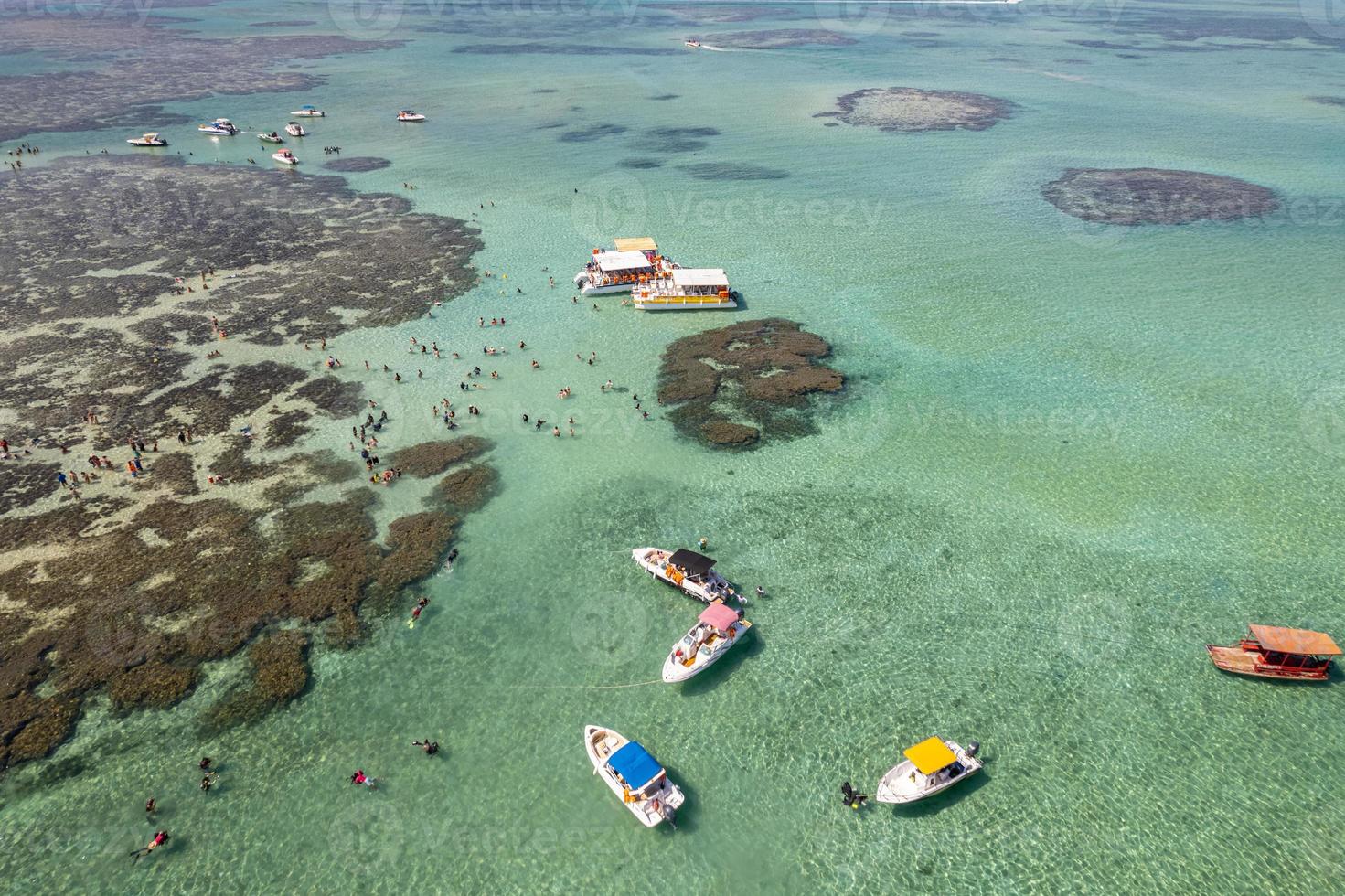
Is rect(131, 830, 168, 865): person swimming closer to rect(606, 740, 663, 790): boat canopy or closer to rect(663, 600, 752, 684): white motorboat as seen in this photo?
rect(606, 740, 663, 790): boat canopy

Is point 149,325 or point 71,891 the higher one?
point 149,325

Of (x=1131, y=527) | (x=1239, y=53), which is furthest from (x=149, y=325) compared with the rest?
(x=1239, y=53)

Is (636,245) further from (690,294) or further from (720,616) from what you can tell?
(720,616)

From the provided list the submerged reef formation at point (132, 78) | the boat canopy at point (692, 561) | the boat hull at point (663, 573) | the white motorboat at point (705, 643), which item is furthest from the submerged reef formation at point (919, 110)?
the submerged reef formation at point (132, 78)

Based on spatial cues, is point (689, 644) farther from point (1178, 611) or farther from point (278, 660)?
point (1178, 611)

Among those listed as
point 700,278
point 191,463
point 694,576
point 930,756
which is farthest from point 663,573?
point 700,278

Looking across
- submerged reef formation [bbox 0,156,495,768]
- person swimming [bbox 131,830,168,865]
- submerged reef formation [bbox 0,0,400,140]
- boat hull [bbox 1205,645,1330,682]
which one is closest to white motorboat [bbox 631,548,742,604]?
submerged reef formation [bbox 0,156,495,768]
